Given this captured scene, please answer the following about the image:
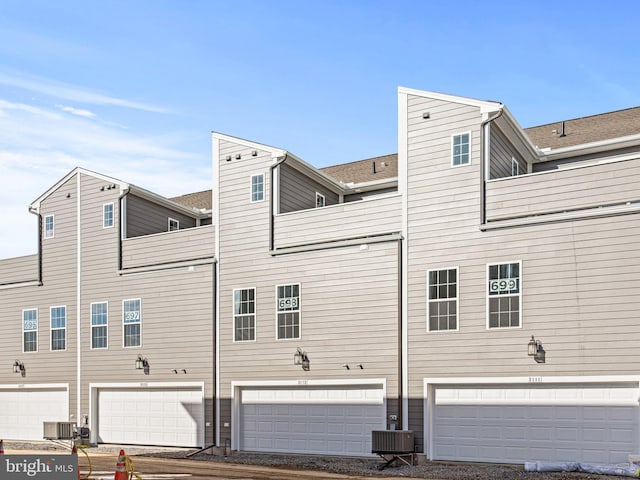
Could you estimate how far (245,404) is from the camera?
75.9 ft

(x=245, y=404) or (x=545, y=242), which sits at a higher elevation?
(x=545, y=242)

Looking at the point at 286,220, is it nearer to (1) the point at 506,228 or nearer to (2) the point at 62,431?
(1) the point at 506,228

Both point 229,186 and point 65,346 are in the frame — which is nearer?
point 229,186

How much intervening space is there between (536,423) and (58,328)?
17.4 meters

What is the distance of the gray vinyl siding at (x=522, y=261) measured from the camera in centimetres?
1741

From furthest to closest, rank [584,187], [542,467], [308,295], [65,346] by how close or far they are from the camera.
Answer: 1. [65,346]
2. [308,295]
3. [584,187]
4. [542,467]

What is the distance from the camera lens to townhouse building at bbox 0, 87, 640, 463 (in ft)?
58.5

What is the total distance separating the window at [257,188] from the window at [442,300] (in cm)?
621

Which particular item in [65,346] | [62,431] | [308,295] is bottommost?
[62,431]

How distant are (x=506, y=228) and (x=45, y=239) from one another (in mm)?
17656

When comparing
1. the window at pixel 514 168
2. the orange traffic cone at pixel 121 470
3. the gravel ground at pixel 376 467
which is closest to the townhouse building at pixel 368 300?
the window at pixel 514 168

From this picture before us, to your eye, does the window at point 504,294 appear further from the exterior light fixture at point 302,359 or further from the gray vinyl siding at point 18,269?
the gray vinyl siding at point 18,269

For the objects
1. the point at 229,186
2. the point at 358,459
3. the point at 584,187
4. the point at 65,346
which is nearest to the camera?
the point at 584,187

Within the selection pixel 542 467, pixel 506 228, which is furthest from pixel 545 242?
pixel 542 467
